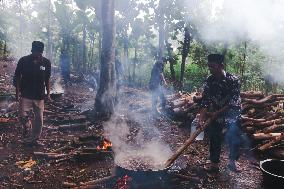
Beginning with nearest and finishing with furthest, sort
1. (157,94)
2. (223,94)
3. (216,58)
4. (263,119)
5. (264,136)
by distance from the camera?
1. (216,58)
2. (223,94)
3. (264,136)
4. (263,119)
5. (157,94)

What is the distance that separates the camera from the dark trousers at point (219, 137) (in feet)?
20.6

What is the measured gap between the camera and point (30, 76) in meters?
7.50

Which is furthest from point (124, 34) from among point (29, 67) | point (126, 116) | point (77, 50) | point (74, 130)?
point (29, 67)

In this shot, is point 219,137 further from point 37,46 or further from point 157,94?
point 157,94

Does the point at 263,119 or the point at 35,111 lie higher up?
the point at 35,111

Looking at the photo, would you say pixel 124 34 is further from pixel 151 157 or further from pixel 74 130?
pixel 151 157

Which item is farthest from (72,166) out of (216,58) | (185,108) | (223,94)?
(185,108)

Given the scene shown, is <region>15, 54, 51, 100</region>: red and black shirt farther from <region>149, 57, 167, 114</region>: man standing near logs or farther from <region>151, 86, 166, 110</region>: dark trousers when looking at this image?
<region>151, 86, 166, 110</region>: dark trousers

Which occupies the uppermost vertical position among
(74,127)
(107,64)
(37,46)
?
(37,46)

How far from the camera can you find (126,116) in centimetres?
1280

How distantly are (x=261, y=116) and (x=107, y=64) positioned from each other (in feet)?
17.5

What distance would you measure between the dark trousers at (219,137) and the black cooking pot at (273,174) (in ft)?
5.18

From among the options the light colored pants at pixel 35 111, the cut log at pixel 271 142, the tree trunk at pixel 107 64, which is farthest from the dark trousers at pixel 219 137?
the tree trunk at pixel 107 64

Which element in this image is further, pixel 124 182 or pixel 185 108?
pixel 185 108
